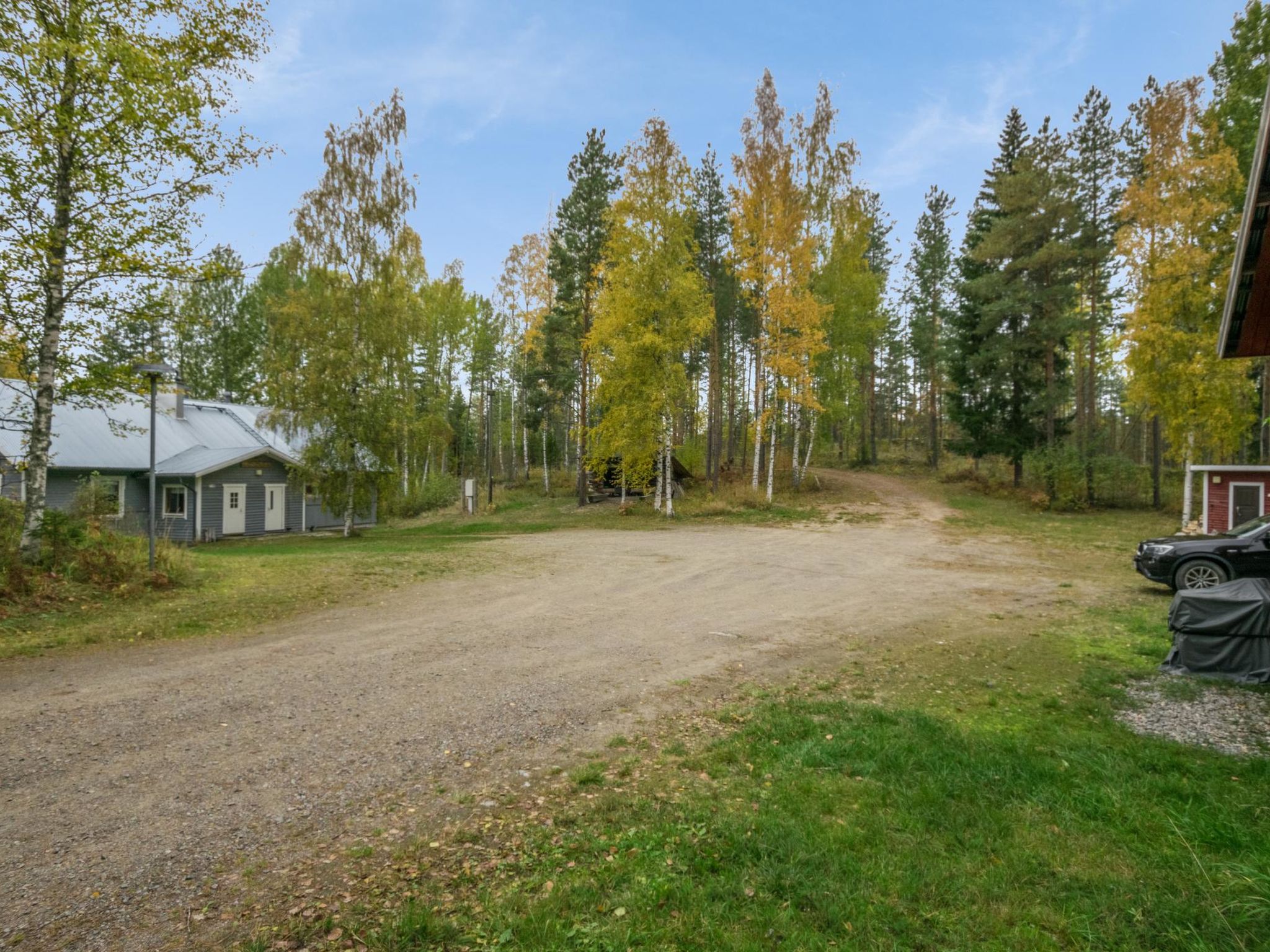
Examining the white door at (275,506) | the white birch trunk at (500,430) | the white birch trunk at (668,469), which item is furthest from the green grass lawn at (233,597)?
the white birch trunk at (500,430)

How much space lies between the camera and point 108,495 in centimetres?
1958

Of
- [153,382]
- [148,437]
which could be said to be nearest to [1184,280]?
[153,382]

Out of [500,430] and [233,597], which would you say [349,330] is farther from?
[500,430]

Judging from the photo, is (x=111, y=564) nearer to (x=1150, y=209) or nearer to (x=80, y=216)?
(x=80, y=216)

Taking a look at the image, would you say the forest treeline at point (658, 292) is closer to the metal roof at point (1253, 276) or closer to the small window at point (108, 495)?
the small window at point (108, 495)

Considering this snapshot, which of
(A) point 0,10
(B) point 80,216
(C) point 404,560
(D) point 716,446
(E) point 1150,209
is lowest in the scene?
(C) point 404,560

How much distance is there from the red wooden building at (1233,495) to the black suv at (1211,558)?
7042mm

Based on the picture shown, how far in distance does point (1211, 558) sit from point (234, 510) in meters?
28.9

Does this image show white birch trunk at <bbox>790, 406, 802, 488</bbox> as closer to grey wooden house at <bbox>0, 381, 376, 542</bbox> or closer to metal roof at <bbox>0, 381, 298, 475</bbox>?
grey wooden house at <bbox>0, 381, 376, 542</bbox>

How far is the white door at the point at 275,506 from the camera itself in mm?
25641

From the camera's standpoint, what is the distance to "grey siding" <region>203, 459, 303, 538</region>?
23.6 m

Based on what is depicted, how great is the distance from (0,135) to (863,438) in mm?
40901

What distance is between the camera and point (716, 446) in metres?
29.7

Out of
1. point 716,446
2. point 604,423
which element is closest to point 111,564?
point 604,423
